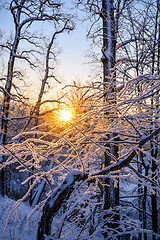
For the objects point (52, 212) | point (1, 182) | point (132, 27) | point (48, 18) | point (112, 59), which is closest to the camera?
point (52, 212)

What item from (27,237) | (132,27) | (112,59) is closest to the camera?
(27,237)

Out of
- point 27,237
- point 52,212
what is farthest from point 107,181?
point 52,212

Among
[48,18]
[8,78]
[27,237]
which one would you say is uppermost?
[48,18]

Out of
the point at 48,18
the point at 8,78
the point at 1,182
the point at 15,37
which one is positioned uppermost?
the point at 48,18

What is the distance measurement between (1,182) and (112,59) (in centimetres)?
763

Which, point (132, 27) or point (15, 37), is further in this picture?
point (15, 37)

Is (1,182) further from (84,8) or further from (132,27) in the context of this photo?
(132,27)

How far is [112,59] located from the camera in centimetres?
606

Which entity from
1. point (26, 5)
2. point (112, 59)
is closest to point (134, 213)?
point (112, 59)

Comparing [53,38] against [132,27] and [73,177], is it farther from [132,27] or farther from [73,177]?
[73,177]

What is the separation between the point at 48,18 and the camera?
31.0 ft

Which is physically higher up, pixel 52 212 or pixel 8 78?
pixel 8 78

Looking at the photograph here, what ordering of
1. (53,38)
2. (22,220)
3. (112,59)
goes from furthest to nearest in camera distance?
1. (53,38)
2. (112,59)
3. (22,220)

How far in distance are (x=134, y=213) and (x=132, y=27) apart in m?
13.9
